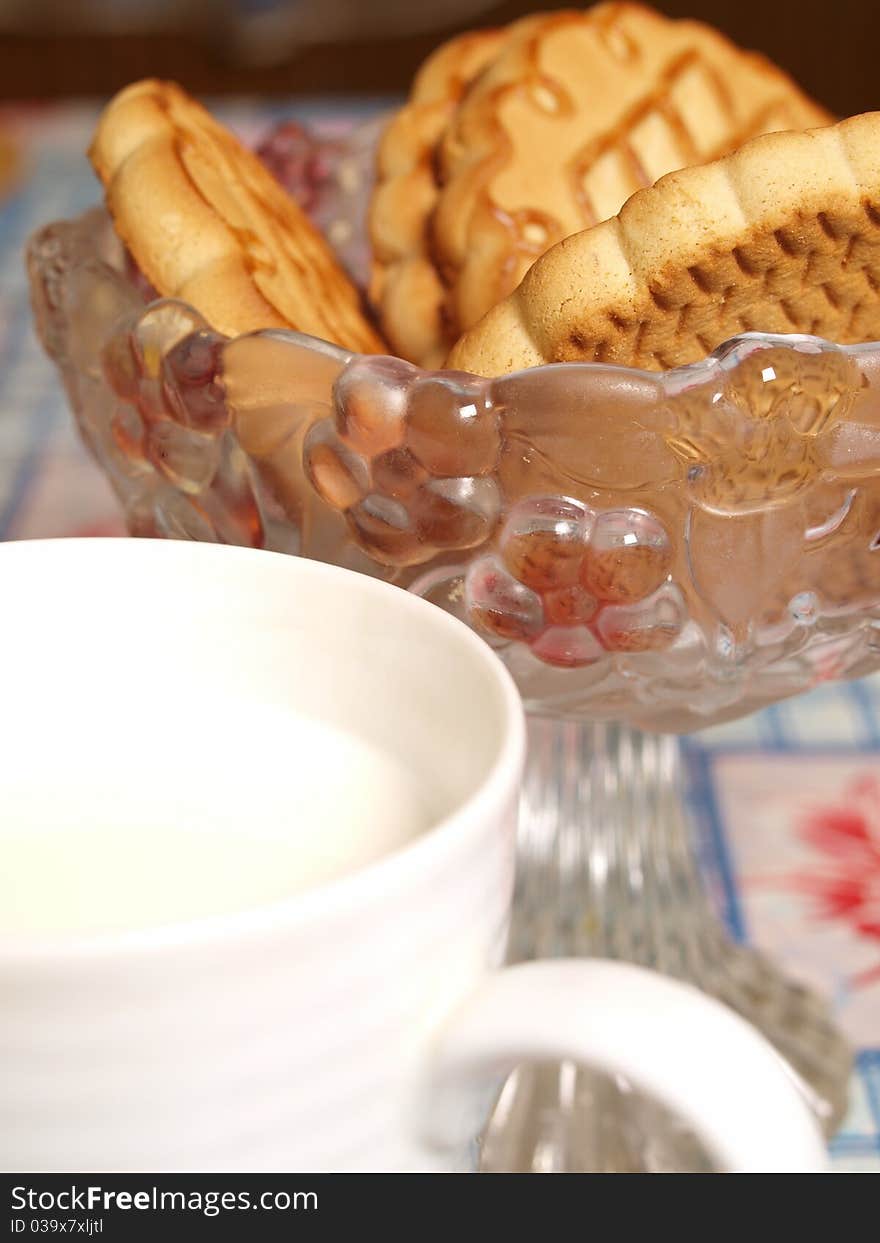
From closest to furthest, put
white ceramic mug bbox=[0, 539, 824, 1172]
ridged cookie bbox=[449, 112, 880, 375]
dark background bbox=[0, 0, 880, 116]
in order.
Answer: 1. white ceramic mug bbox=[0, 539, 824, 1172]
2. ridged cookie bbox=[449, 112, 880, 375]
3. dark background bbox=[0, 0, 880, 116]

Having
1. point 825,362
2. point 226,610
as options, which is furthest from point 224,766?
point 825,362

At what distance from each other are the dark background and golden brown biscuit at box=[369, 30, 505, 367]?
1.85 m

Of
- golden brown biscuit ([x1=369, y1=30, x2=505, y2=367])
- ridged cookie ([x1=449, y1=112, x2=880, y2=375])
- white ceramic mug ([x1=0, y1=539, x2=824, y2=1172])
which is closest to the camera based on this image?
white ceramic mug ([x1=0, y1=539, x2=824, y2=1172])

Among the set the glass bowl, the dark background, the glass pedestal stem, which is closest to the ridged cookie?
the glass bowl

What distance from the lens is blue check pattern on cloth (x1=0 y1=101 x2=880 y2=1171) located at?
1.47ft

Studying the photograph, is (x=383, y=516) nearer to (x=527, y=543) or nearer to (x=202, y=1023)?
(x=527, y=543)

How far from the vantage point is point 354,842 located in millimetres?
230

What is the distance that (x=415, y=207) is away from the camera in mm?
412

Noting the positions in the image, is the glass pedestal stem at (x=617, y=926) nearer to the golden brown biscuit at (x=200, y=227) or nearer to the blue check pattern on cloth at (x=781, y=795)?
the blue check pattern on cloth at (x=781, y=795)

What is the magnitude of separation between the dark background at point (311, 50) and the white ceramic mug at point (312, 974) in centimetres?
209

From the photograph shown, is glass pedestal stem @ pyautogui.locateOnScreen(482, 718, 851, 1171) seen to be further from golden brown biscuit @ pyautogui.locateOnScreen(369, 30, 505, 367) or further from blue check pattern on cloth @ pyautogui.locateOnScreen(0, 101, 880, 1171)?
golden brown biscuit @ pyautogui.locateOnScreen(369, 30, 505, 367)

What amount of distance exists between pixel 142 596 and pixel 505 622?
0.08 m

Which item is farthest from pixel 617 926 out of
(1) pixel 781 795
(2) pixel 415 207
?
(2) pixel 415 207

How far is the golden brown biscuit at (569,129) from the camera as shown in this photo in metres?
0.37
